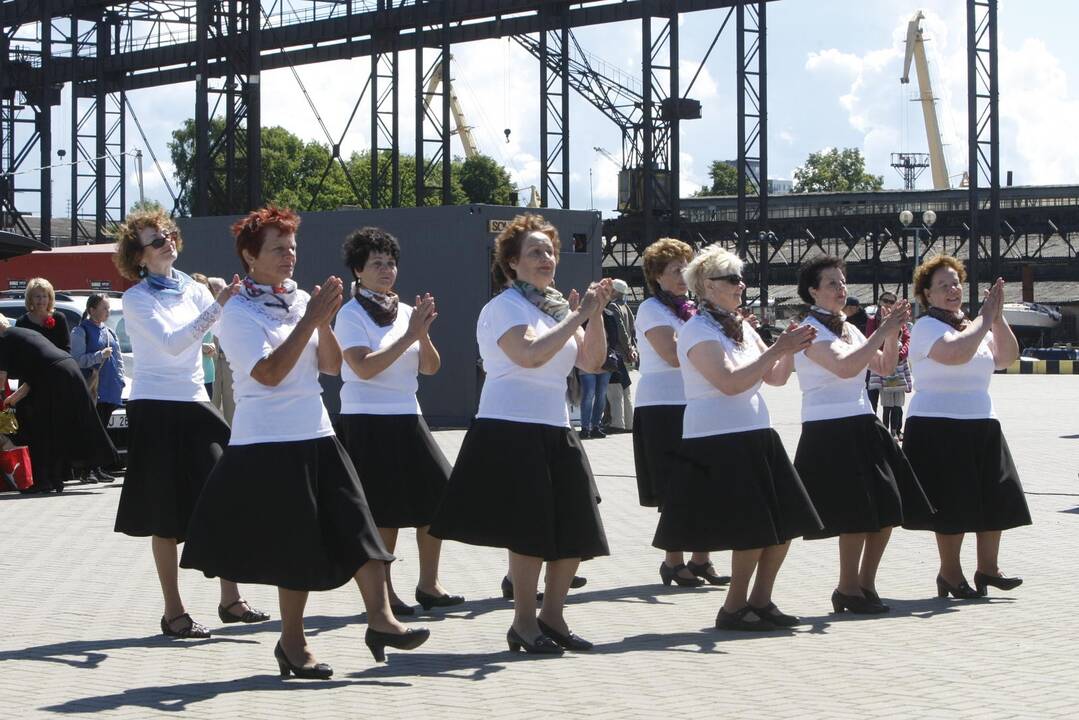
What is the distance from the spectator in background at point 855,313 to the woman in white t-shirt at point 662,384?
6177 mm

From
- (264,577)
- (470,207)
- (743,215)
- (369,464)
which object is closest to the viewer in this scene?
(264,577)

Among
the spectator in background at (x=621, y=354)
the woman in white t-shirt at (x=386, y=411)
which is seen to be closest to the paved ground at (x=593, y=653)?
the woman in white t-shirt at (x=386, y=411)

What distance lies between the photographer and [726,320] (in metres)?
7.44

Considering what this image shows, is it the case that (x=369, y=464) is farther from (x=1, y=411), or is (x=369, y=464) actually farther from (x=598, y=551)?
(x=1, y=411)

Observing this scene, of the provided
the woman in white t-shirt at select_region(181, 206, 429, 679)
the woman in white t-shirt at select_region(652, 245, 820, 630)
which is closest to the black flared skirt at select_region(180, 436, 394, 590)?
the woman in white t-shirt at select_region(181, 206, 429, 679)

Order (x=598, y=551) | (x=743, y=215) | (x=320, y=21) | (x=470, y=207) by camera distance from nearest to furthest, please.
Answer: (x=598, y=551), (x=470, y=207), (x=743, y=215), (x=320, y=21)

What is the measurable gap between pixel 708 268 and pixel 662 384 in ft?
5.63

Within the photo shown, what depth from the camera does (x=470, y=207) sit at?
22641 millimetres

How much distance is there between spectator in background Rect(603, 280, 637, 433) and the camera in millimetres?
17625

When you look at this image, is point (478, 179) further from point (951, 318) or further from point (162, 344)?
point (162, 344)

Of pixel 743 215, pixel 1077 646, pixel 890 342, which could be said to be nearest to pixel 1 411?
pixel 890 342

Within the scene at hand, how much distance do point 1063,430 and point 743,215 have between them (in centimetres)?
2974

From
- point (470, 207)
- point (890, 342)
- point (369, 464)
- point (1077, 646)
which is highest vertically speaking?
point (470, 207)

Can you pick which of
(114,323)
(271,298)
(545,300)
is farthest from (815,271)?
(114,323)
